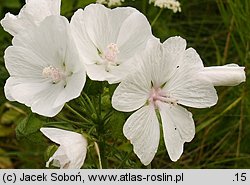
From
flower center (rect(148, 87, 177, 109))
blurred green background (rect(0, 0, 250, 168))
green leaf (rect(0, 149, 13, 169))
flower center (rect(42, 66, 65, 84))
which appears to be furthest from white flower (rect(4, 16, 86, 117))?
green leaf (rect(0, 149, 13, 169))

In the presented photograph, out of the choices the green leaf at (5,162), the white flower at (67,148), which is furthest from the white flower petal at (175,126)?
the green leaf at (5,162)

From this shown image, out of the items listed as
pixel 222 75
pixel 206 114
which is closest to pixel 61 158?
pixel 222 75

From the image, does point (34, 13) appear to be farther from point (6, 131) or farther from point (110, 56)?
point (6, 131)

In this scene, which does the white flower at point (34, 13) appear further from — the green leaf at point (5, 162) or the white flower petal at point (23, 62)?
the green leaf at point (5, 162)

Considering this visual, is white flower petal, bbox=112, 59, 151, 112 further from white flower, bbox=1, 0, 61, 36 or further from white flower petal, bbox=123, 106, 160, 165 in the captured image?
white flower, bbox=1, 0, 61, 36

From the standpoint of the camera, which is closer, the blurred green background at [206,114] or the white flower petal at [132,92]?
the white flower petal at [132,92]

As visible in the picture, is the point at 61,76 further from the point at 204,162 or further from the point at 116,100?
the point at 204,162

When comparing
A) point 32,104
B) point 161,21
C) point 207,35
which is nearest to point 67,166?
point 32,104
